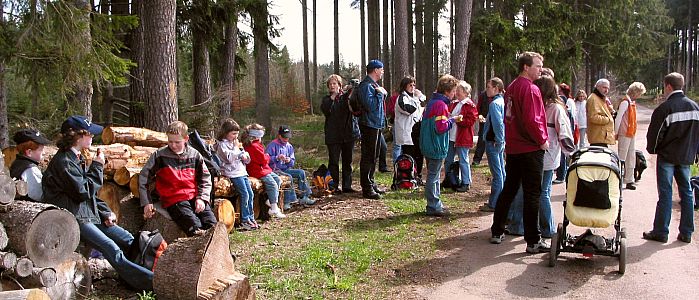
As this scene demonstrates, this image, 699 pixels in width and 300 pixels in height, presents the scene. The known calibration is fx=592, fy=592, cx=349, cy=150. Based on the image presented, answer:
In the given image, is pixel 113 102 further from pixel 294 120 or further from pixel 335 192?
pixel 294 120

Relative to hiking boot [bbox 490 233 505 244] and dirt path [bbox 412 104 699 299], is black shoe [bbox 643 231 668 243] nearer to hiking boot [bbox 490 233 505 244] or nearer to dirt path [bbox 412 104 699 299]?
dirt path [bbox 412 104 699 299]

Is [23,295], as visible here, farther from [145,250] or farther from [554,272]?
[554,272]

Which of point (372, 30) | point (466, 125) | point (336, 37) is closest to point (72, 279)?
point (466, 125)

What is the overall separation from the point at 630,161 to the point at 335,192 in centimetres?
548

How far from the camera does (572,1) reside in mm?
24297

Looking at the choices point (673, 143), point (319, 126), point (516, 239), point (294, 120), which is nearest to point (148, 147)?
point (516, 239)

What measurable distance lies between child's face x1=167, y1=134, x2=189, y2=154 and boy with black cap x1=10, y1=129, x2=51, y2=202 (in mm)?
1299

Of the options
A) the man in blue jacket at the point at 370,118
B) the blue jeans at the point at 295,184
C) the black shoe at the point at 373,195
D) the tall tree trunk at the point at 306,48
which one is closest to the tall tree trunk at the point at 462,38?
the man in blue jacket at the point at 370,118

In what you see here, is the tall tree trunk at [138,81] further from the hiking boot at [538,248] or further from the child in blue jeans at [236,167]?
the hiking boot at [538,248]

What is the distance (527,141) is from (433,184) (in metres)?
2.25

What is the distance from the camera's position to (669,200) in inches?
277

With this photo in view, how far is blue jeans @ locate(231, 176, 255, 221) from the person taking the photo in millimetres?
8031

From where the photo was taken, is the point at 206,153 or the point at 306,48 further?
the point at 306,48

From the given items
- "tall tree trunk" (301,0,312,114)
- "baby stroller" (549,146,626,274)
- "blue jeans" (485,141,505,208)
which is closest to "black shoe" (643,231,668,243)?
"baby stroller" (549,146,626,274)
